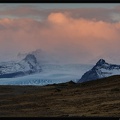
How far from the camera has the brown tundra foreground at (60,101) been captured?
10.7 m

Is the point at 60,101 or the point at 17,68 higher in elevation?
the point at 17,68

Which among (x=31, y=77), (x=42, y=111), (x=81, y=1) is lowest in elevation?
(x=42, y=111)

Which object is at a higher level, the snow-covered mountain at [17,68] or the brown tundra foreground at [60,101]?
the snow-covered mountain at [17,68]

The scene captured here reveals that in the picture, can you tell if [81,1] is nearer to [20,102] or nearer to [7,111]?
[7,111]

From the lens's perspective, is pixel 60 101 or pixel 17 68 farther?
pixel 60 101

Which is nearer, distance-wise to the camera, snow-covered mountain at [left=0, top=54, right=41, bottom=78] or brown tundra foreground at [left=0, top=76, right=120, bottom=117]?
snow-covered mountain at [left=0, top=54, right=41, bottom=78]

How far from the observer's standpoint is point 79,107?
12219 mm

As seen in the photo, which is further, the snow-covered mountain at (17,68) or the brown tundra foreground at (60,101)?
the brown tundra foreground at (60,101)

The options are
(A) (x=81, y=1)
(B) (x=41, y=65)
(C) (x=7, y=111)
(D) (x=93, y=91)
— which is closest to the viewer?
(A) (x=81, y=1)

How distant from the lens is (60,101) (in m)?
12.8

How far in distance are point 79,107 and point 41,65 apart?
10.1ft

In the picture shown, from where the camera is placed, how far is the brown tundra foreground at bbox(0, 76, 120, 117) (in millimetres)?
10734

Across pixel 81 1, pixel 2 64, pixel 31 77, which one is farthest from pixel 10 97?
pixel 81 1

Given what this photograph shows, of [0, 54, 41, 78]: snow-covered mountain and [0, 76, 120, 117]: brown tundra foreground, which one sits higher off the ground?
[0, 54, 41, 78]: snow-covered mountain
